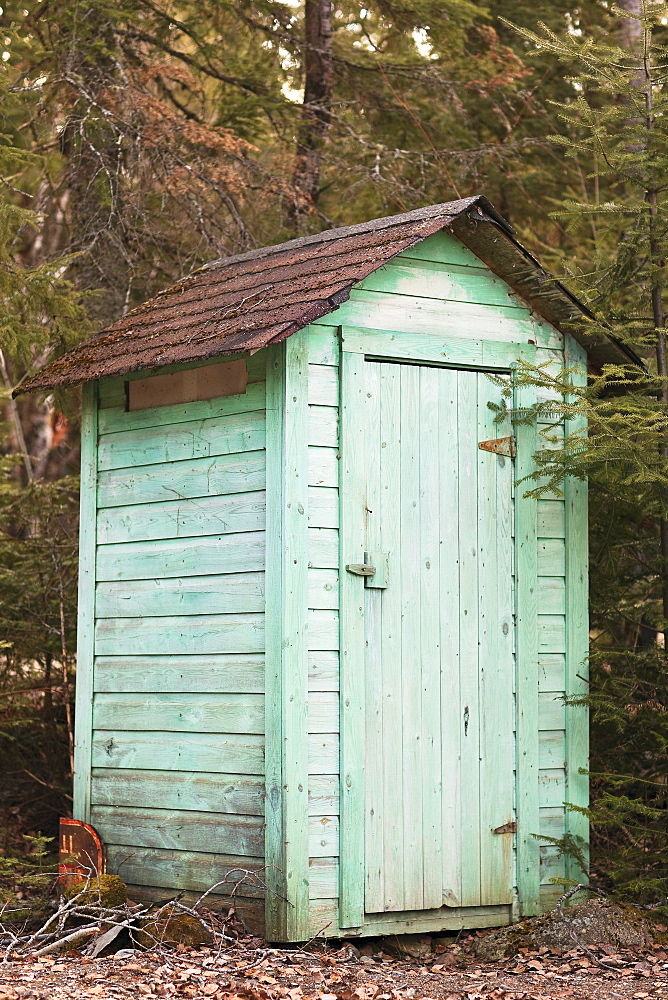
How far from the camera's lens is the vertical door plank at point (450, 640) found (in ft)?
20.1

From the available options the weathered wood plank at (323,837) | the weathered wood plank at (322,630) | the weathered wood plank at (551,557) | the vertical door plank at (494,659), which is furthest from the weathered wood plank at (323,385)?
the weathered wood plank at (323,837)

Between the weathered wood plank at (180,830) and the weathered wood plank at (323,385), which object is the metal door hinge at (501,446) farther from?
the weathered wood plank at (180,830)

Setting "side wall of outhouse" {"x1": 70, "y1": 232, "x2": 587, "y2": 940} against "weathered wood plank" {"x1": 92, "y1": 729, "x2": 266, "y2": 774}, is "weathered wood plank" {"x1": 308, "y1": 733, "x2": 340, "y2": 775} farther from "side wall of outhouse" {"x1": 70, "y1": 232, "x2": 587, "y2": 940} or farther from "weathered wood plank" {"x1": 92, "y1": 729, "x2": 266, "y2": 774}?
"weathered wood plank" {"x1": 92, "y1": 729, "x2": 266, "y2": 774}

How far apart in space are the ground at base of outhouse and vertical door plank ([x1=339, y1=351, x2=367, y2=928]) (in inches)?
13.2

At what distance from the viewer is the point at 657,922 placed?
666 cm

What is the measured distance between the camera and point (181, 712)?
248 inches

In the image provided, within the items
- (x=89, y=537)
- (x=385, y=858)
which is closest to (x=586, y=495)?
(x=385, y=858)

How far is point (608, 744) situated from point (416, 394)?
9.24ft

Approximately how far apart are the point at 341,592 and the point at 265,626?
0.40m

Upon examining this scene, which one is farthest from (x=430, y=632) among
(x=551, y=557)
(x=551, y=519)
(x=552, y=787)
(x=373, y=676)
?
(x=552, y=787)

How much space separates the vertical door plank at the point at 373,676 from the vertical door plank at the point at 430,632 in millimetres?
260

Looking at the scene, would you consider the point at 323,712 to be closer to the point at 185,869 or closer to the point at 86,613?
the point at 185,869

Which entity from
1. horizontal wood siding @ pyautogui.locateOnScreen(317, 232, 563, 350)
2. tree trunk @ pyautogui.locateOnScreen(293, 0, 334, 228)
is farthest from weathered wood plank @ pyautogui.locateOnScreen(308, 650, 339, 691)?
tree trunk @ pyautogui.locateOnScreen(293, 0, 334, 228)

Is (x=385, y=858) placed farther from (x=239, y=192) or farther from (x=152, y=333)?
(x=239, y=192)
